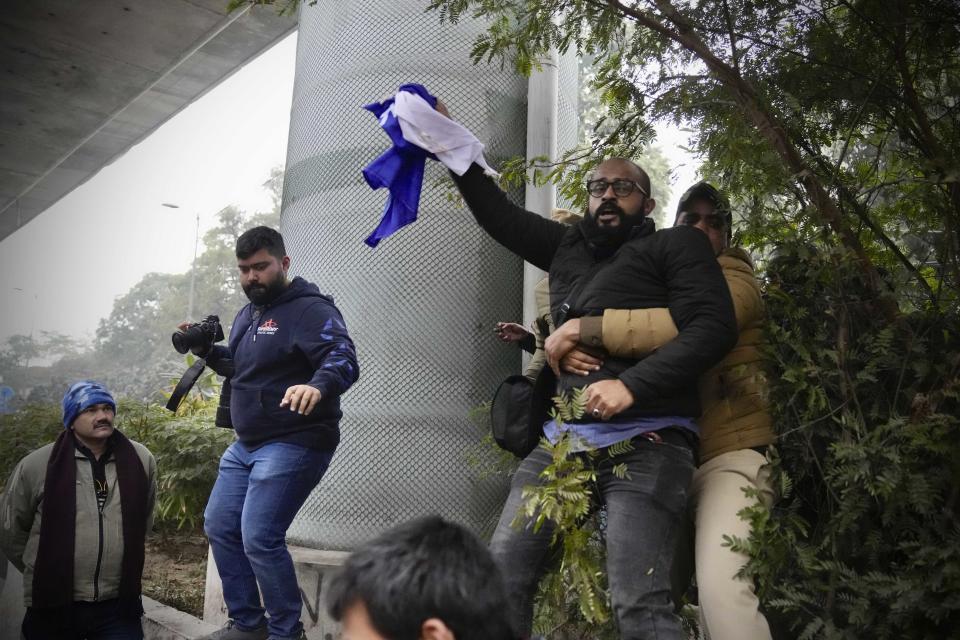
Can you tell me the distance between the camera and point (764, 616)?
8.89 ft

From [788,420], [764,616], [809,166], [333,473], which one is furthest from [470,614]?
[333,473]

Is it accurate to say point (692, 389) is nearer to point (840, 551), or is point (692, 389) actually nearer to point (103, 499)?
point (840, 551)

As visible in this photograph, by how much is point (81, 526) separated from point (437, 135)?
2744mm

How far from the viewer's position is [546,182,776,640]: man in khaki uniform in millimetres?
2643

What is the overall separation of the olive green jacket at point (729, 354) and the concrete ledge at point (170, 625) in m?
3.59

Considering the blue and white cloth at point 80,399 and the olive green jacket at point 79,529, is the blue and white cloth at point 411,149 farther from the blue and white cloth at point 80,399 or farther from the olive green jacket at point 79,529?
the olive green jacket at point 79,529

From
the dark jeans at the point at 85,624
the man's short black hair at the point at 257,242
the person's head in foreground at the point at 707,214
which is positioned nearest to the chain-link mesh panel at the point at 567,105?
the man's short black hair at the point at 257,242

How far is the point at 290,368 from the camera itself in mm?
4078

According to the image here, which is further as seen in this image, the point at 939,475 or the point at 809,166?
the point at 809,166

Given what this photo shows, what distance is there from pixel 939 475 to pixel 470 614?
181cm

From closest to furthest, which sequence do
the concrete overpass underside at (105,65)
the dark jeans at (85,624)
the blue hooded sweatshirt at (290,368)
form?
the blue hooded sweatshirt at (290,368) < the dark jeans at (85,624) < the concrete overpass underside at (105,65)

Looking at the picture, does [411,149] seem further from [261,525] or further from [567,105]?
[567,105]

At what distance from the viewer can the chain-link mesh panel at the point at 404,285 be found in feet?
16.8

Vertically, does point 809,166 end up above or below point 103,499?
above
